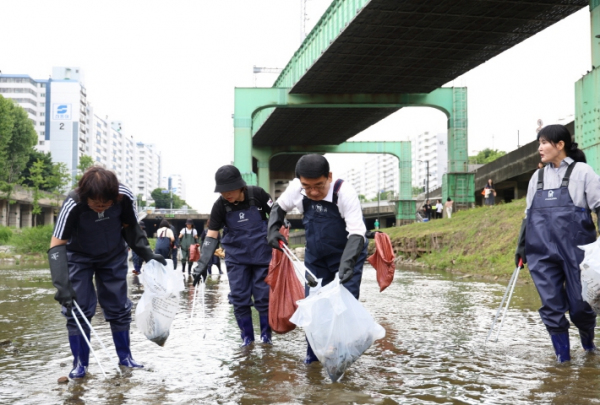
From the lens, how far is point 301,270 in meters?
5.23

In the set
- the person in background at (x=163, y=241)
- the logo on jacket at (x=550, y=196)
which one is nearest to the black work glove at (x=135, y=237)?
the logo on jacket at (x=550, y=196)

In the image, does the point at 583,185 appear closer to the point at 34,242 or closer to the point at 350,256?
the point at 350,256

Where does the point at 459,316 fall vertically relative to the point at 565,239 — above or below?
below

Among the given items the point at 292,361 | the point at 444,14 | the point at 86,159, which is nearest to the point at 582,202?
the point at 292,361

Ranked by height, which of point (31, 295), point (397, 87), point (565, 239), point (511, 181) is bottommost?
point (31, 295)

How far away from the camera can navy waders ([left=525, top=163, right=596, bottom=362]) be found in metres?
4.81

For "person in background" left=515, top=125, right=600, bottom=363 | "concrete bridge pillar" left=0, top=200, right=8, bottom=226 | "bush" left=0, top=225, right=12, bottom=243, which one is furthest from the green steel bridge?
"concrete bridge pillar" left=0, top=200, right=8, bottom=226

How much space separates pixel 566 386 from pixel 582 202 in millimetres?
1356

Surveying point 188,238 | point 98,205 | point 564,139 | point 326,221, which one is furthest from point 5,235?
point 564,139

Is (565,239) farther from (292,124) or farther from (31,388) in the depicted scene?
(292,124)

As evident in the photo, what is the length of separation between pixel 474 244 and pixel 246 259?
13.6 m

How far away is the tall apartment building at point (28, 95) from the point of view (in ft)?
410

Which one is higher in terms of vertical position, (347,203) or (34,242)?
(347,203)

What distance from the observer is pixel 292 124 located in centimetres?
4669
